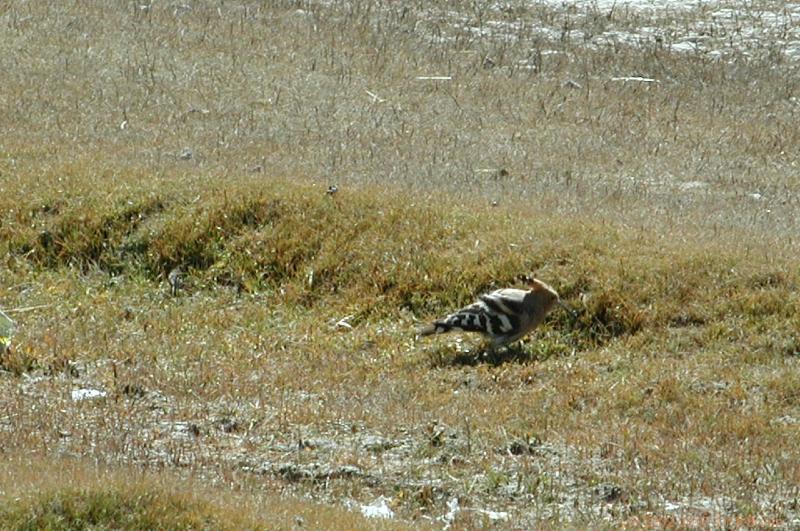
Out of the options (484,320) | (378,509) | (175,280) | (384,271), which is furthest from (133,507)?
(175,280)

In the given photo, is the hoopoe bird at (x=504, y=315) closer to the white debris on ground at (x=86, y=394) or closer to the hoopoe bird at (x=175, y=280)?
the white debris on ground at (x=86, y=394)

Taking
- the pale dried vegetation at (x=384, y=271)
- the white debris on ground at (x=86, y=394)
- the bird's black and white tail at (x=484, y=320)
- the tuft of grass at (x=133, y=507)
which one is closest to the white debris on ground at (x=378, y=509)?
the pale dried vegetation at (x=384, y=271)

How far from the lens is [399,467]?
389 inches

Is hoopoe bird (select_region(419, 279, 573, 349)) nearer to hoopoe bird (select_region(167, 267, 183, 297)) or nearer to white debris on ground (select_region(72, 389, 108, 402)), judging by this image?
white debris on ground (select_region(72, 389, 108, 402))

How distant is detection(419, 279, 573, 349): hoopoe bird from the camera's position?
12805 mm

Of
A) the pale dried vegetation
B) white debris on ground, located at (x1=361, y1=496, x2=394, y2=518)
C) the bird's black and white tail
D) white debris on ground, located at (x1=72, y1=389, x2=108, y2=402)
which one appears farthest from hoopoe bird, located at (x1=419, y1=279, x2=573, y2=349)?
white debris on ground, located at (x1=361, y1=496, x2=394, y2=518)

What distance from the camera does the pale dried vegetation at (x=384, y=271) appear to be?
9.60 m

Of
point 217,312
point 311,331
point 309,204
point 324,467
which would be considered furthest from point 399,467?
point 309,204

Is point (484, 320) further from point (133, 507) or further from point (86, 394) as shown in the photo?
point (133, 507)

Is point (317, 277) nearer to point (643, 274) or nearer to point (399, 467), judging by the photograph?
point (643, 274)

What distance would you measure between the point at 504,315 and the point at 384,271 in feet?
8.04

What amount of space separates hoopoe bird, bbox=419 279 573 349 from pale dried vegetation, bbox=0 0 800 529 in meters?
0.32

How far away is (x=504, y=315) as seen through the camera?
12.8 metres

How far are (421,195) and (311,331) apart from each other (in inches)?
131
